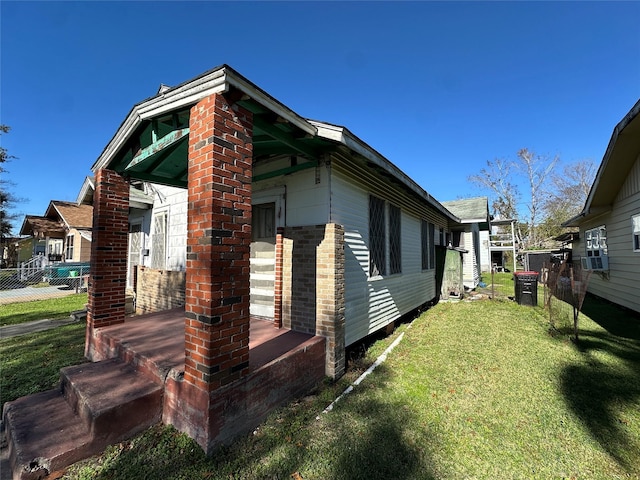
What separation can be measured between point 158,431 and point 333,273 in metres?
2.50

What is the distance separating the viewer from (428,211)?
928 cm

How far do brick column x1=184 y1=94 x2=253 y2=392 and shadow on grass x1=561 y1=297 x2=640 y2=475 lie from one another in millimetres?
3607

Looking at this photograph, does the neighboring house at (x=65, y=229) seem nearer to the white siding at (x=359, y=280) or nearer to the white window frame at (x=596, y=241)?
the white siding at (x=359, y=280)

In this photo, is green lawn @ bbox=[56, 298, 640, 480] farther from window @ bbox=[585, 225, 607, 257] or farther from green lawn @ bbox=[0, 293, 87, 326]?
green lawn @ bbox=[0, 293, 87, 326]

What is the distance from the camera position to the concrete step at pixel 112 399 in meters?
2.42

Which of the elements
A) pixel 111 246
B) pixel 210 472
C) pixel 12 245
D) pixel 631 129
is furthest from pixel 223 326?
pixel 12 245

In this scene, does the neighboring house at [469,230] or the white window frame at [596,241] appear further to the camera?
the neighboring house at [469,230]

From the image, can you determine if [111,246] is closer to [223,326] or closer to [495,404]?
[223,326]

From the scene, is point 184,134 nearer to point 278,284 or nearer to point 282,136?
point 282,136

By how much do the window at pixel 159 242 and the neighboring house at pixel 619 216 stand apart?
1041 centimetres

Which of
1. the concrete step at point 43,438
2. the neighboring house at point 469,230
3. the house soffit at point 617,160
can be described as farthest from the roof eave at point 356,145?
the neighboring house at point 469,230

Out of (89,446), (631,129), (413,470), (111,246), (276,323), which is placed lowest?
(413,470)

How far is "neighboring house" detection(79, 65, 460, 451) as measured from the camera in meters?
A: 2.51

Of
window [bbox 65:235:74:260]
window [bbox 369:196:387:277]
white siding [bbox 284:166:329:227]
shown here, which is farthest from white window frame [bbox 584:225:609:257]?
A: window [bbox 65:235:74:260]
